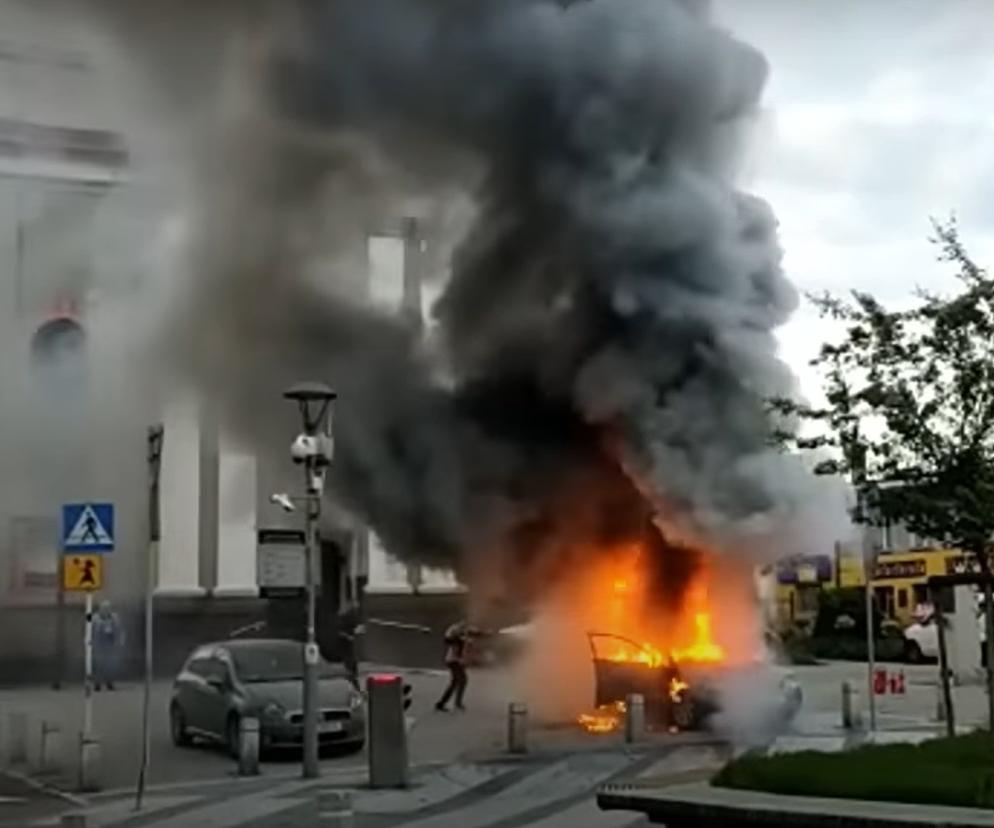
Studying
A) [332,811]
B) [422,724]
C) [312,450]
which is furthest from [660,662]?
[332,811]

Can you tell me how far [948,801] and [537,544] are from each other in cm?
1783

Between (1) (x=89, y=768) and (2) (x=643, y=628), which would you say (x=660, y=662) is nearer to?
(2) (x=643, y=628)

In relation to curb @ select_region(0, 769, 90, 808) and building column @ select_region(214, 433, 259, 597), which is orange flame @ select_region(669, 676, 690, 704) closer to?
building column @ select_region(214, 433, 259, 597)

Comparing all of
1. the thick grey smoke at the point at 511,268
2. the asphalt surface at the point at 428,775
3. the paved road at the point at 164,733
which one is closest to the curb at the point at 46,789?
the asphalt surface at the point at 428,775

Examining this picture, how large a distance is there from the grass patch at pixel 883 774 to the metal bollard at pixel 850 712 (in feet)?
36.2

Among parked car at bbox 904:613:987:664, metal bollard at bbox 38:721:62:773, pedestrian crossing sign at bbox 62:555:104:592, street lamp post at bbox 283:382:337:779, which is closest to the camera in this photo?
pedestrian crossing sign at bbox 62:555:104:592

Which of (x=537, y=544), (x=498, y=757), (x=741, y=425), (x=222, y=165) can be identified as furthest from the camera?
(x=537, y=544)

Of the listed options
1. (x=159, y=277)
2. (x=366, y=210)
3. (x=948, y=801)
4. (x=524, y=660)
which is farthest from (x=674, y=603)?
(x=948, y=801)

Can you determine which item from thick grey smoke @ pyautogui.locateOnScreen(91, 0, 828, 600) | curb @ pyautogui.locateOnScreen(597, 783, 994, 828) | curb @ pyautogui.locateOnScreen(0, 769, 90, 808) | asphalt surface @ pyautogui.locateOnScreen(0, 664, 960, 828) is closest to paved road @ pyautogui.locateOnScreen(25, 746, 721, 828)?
asphalt surface @ pyautogui.locateOnScreen(0, 664, 960, 828)

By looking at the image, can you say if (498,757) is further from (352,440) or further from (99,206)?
(99,206)

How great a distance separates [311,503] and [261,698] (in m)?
3.38

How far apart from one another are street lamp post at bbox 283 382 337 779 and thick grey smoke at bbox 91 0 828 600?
577 centimetres

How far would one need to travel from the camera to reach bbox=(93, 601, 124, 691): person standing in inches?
1117

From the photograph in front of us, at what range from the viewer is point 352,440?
88.2ft
